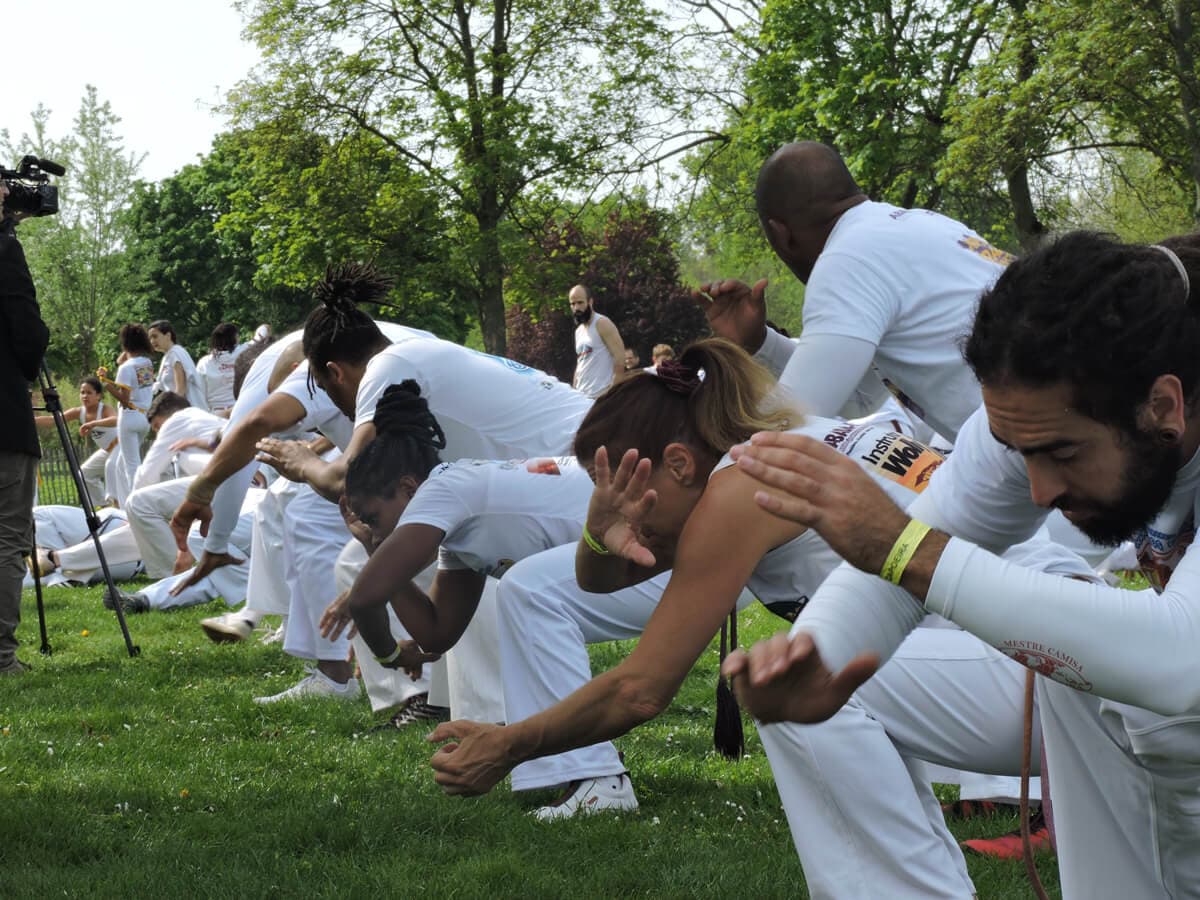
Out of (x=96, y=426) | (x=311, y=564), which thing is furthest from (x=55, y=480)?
(x=311, y=564)

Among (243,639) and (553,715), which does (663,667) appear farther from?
(243,639)

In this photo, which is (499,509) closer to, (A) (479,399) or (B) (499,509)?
(B) (499,509)

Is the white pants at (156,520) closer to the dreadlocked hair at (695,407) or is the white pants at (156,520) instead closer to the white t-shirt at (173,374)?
the white t-shirt at (173,374)

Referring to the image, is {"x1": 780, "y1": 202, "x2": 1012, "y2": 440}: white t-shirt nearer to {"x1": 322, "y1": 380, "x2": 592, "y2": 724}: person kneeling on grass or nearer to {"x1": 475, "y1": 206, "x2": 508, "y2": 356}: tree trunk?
{"x1": 322, "y1": 380, "x2": 592, "y2": 724}: person kneeling on grass

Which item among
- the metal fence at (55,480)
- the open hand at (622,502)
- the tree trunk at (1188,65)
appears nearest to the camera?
the open hand at (622,502)

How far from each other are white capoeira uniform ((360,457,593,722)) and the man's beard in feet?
9.32

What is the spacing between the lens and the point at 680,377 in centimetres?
340

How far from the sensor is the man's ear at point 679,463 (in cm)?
334

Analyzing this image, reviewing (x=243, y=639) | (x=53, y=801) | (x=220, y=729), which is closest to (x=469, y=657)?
(x=220, y=729)

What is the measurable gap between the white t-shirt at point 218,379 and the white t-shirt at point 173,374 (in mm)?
130

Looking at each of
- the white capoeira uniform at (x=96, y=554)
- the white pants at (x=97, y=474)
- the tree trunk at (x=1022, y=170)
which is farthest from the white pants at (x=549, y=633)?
the tree trunk at (x=1022, y=170)

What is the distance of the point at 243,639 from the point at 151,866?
509 cm

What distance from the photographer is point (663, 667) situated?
2.88m

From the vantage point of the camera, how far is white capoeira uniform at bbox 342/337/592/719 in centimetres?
548
